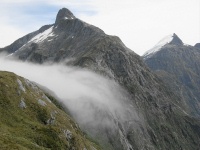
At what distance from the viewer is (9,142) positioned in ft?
401

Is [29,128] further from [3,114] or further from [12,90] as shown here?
[12,90]

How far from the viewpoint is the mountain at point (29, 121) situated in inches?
5640

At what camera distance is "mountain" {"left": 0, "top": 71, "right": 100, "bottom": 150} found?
14325cm

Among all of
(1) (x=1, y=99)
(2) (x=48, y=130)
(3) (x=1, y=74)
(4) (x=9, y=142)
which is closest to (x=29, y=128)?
(2) (x=48, y=130)

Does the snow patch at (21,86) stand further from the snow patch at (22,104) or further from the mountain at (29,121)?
the snow patch at (22,104)

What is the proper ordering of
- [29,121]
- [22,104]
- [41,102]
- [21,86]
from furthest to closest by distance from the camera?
[41,102]
[21,86]
[22,104]
[29,121]

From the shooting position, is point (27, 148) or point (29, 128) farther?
point (29, 128)

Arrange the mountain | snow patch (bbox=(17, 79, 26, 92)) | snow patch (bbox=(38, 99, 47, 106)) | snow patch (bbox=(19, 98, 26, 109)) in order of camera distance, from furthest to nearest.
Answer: snow patch (bbox=(38, 99, 47, 106)) → snow patch (bbox=(17, 79, 26, 92)) → snow patch (bbox=(19, 98, 26, 109)) → the mountain

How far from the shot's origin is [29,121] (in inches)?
6339

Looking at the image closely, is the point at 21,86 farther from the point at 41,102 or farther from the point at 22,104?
the point at 22,104

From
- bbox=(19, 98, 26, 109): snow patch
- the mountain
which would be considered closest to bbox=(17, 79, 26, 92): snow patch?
the mountain

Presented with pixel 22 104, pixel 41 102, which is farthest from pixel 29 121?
pixel 41 102

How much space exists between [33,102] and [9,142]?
57875mm

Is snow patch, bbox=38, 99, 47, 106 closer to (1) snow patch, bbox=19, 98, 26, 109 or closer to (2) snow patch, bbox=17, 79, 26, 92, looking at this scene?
(2) snow patch, bbox=17, 79, 26, 92
